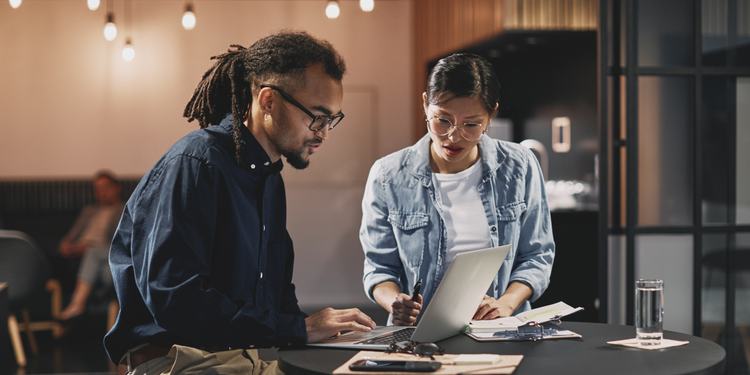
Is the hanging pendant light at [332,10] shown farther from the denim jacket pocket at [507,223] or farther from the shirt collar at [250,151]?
the shirt collar at [250,151]

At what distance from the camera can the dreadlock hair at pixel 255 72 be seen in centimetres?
159

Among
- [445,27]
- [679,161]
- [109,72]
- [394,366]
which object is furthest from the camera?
[109,72]

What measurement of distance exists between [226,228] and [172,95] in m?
5.26

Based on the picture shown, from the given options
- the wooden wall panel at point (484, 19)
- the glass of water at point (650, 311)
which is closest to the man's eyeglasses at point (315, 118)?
the glass of water at point (650, 311)

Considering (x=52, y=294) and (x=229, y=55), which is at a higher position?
(x=229, y=55)

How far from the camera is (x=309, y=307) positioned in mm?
6398

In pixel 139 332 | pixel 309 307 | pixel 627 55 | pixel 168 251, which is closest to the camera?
pixel 168 251

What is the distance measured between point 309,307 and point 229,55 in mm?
4914

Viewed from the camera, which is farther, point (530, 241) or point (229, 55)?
point (530, 241)

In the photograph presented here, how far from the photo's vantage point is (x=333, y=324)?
1562 millimetres

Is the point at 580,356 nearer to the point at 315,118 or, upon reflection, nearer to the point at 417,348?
the point at 417,348

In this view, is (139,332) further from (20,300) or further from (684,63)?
(20,300)

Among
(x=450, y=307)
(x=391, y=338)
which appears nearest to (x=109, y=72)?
(x=391, y=338)

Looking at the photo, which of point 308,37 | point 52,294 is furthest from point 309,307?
point 308,37
